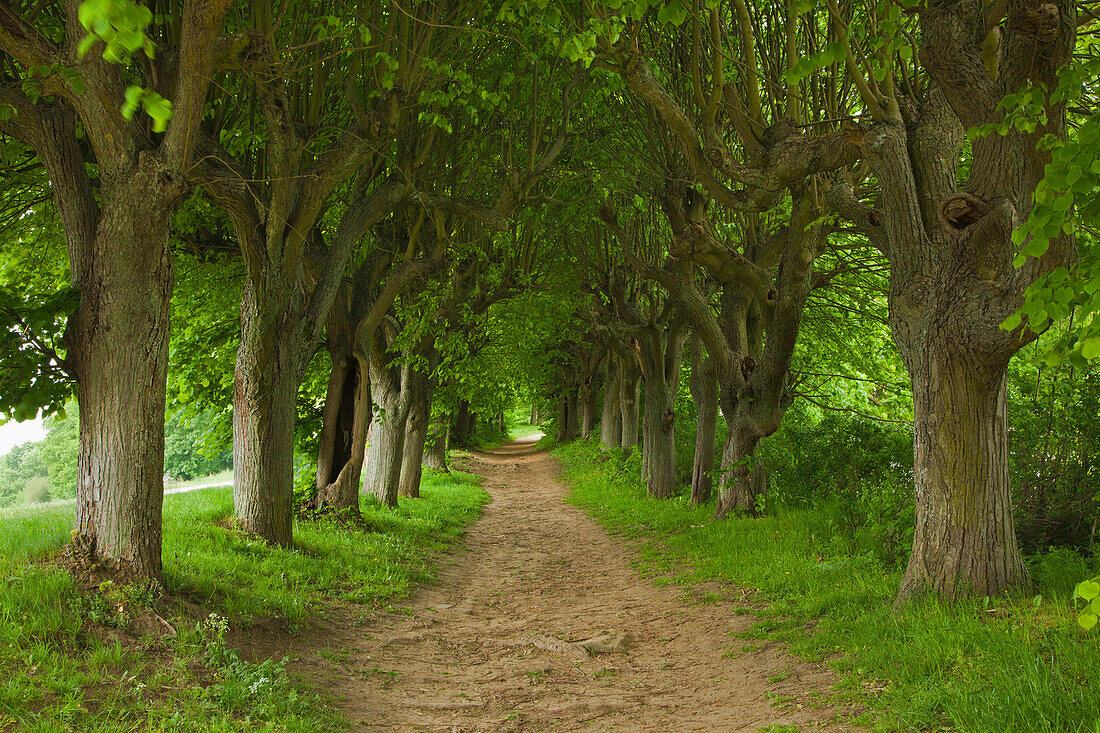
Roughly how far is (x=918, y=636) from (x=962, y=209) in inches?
130

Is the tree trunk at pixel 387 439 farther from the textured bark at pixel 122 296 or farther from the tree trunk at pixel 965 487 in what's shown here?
the tree trunk at pixel 965 487

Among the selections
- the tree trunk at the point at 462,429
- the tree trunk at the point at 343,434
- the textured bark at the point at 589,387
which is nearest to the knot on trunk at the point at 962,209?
the tree trunk at the point at 343,434

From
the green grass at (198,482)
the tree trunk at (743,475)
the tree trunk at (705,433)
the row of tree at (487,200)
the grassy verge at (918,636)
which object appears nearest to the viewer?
the grassy verge at (918,636)

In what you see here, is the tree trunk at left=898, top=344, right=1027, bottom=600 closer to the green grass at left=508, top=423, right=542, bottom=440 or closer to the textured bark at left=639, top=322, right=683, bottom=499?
the textured bark at left=639, top=322, right=683, bottom=499

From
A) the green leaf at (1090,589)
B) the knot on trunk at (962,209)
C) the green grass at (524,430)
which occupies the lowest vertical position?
the green grass at (524,430)

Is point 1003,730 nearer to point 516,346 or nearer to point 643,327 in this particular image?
point 643,327

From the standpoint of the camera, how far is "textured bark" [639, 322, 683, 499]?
1641cm

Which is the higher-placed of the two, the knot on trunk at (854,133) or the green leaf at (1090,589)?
the knot on trunk at (854,133)

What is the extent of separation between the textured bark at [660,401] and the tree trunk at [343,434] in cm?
739

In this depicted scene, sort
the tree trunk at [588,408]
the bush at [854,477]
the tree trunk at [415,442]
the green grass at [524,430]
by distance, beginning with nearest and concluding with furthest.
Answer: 1. the bush at [854,477]
2. the tree trunk at [415,442]
3. the tree trunk at [588,408]
4. the green grass at [524,430]

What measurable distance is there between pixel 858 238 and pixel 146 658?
13011mm

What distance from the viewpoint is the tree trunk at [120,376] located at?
5.67m

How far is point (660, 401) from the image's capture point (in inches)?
652

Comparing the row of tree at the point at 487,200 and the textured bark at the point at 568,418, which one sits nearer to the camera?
the row of tree at the point at 487,200
